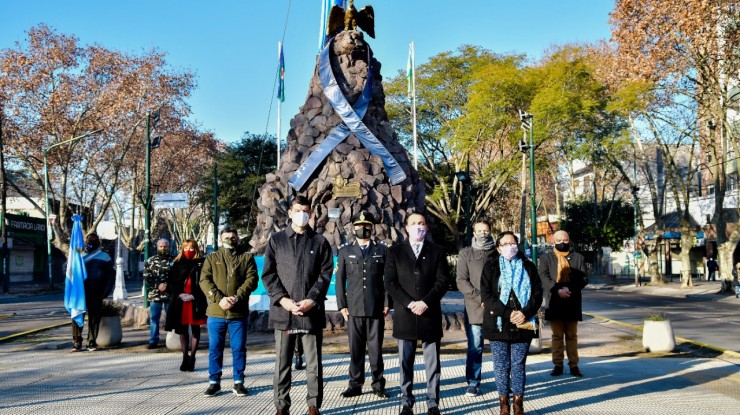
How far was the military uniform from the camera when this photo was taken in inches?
293

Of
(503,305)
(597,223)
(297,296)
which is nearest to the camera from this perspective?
(503,305)

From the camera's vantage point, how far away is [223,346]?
25.2 ft

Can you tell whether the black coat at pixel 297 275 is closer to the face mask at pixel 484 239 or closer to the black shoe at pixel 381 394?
the black shoe at pixel 381 394

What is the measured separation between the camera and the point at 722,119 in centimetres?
2636

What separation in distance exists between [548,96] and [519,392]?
2757 centimetres

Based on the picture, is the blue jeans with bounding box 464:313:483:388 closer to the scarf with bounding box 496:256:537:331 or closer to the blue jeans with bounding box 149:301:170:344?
the scarf with bounding box 496:256:537:331

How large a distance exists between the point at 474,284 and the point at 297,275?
2.01 m

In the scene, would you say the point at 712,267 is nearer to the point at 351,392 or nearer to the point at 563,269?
the point at 563,269

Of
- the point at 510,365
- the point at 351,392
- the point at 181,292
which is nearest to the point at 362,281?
the point at 351,392

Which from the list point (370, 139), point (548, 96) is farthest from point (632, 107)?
point (370, 139)

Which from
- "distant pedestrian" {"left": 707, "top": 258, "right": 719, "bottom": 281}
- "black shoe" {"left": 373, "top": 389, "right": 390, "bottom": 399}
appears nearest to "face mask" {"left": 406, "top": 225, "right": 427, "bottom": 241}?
"black shoe" {"left": 373, "top": 389, "right": 390, "bottom": 399}

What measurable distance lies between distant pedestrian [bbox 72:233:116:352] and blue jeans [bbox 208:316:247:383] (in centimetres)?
442

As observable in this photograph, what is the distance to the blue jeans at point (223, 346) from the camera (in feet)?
24.6

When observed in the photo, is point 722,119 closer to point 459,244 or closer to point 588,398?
point 459,244
